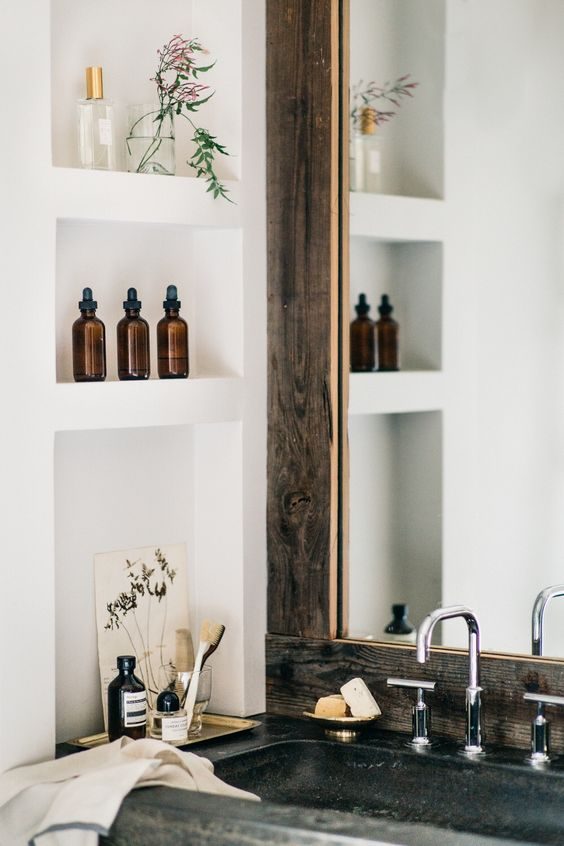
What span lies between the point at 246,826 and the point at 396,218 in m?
1.25

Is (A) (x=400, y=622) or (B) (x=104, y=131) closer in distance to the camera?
(B) (x=104, y=131)

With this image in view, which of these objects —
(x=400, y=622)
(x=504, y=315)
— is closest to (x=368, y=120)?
(x=504, y=315)

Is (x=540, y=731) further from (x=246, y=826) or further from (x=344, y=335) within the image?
(x=344, y=335)

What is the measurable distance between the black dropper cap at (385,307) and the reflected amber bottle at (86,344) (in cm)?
57

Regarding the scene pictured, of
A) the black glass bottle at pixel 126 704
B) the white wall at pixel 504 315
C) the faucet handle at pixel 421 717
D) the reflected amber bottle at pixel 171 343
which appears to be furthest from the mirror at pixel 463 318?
the black glass bottle at pixel 126 704

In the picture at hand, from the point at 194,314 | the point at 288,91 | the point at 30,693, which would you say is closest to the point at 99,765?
the point at 30,693

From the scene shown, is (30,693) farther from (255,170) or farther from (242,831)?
(255,170)

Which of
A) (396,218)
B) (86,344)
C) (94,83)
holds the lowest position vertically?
(86,344)

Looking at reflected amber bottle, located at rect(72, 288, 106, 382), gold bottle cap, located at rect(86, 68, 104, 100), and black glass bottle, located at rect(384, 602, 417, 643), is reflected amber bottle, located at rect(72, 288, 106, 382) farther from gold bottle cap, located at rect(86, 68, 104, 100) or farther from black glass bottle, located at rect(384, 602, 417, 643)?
black glass bottle, located at rect(384, 602, 417, 643)

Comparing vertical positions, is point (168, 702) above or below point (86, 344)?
below

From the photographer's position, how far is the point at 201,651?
8.29 feet

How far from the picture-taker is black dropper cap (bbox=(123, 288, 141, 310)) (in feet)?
8.12

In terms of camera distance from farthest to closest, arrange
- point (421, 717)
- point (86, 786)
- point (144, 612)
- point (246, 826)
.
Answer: point (144, 612), point (421, 717), point (86, 786), point (246, 826)

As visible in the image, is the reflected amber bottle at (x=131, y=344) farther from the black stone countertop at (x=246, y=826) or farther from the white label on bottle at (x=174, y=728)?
the black stone countertop at (x=246, y=826)
